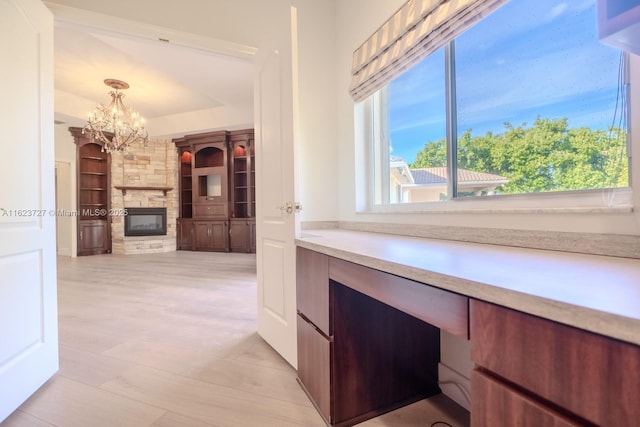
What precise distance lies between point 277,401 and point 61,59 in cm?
525

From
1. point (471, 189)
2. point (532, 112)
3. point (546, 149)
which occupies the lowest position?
point (471, 189)

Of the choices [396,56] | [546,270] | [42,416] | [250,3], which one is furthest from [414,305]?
[250,3]

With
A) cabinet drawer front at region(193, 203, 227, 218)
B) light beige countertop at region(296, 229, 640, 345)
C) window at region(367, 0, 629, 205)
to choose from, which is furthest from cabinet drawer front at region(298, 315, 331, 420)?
cabinet drawer front at region(193, 203, 227, 218)

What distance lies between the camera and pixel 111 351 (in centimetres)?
203

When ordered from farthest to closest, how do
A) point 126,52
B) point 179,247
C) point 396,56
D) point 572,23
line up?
point 179,247
point 126,52
point 396,56
point 572,23

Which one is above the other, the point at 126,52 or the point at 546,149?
the point at 126,52

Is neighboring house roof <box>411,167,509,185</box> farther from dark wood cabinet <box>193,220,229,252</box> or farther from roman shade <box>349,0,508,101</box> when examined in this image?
dark wood cabinet <box>193,220,229,252</box>

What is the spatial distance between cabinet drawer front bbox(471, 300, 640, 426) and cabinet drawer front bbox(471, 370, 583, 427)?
21mm

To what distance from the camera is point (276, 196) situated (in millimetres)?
1893

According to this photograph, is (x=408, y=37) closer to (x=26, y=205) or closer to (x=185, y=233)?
(x=26, y=205)

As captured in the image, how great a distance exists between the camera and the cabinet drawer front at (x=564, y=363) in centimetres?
41

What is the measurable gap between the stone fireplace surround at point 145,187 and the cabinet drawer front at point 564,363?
766 cm

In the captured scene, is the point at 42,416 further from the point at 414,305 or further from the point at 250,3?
the point at 250,3

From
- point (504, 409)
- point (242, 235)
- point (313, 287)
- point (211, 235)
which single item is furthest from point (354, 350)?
point (211, 235)
